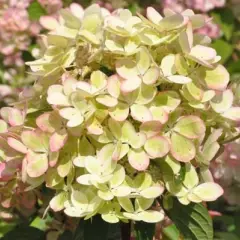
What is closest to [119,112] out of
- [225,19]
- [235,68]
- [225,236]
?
[225,236]

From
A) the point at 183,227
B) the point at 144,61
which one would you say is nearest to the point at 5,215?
the point at 183,227

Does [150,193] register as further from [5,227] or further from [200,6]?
[200,6]

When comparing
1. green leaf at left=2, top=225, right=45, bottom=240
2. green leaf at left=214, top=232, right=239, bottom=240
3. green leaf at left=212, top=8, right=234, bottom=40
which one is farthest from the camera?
green leaf at left=212, top=8, right=234, bottom=40

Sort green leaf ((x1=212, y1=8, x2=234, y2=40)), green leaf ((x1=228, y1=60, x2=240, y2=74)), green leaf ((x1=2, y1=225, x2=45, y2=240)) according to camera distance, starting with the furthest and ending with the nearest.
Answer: green leaf ((x1=212, y1=8, x2=234, y2=40)), green leaf ((x1=228, y1=60, x2=240, y2=74)), green leaf ((x1=2, y1=225, x2=45, y2=240))

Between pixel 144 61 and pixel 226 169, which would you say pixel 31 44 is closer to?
pixel 226 169

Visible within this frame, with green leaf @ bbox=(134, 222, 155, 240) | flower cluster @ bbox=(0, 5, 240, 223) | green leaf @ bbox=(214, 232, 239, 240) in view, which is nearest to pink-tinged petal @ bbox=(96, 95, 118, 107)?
flower cluster @ bbox=(0, 5, 240, 223)

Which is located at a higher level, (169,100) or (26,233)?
(169,100)

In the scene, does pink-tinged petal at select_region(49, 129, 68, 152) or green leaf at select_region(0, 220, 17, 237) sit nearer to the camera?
pink-tinged petal at select_region(49, 129, 68, 152)

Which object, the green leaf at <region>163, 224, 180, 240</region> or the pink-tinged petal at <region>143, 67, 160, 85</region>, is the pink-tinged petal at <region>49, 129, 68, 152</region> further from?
the green leaf at <region>163, 224, 180, 240</region>

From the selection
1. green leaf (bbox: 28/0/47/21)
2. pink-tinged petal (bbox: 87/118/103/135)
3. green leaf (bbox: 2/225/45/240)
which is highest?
pink-tinged petal (bbox: 87/118/103/135)
